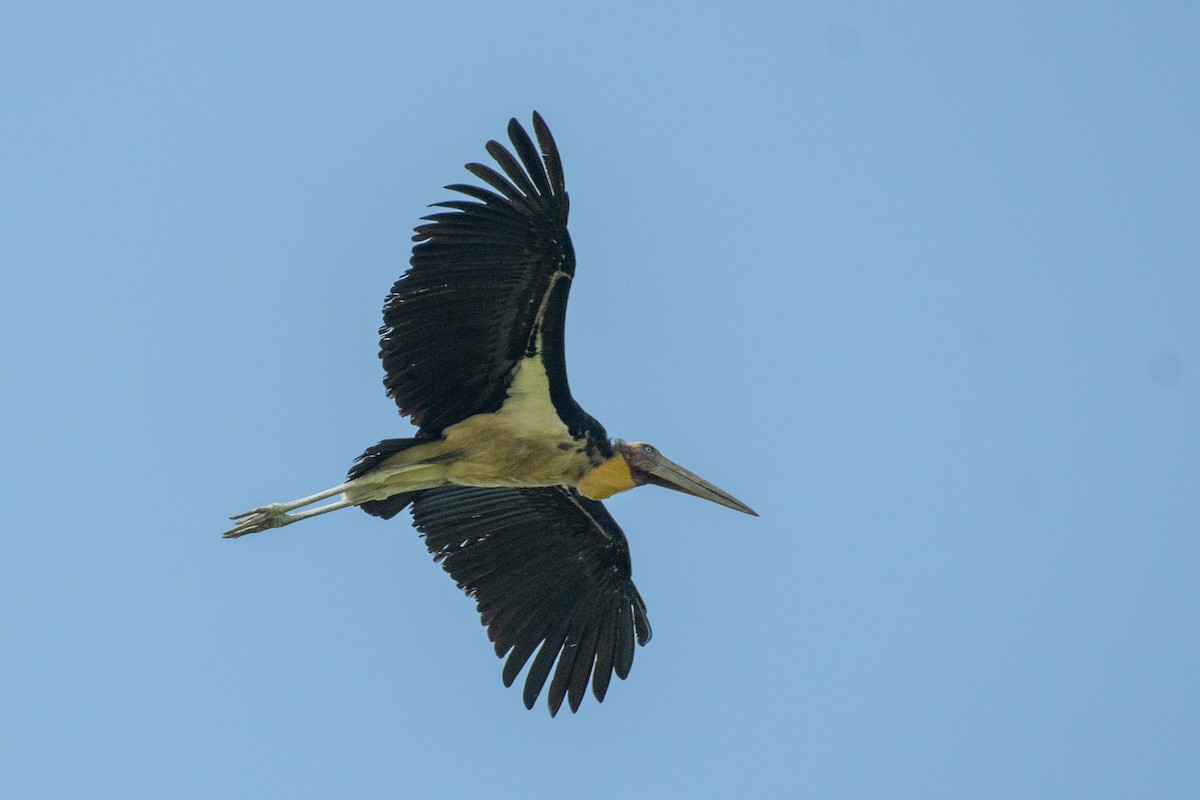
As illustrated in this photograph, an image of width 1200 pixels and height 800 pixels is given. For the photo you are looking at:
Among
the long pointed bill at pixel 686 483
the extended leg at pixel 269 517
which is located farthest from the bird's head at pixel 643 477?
the extended leg at pixel 269 517

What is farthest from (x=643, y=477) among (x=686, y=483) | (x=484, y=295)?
(x=484, y=295)

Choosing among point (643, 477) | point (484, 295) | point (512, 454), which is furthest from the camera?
point (643, 477)

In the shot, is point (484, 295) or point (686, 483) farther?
point (686, 483)

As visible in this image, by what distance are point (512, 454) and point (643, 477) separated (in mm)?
1437

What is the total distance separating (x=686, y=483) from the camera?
52.9 feet

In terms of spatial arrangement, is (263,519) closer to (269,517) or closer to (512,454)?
(269,517)

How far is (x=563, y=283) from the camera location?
14.1 meters

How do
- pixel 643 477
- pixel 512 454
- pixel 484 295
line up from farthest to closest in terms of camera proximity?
1. pixel 643 477
2. pixel 512 454
3. pixel 484 295

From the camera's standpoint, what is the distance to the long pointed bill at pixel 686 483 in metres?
16.0

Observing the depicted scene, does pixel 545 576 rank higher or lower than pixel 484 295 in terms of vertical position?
lower

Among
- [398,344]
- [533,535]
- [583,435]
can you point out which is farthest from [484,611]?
[398,344]

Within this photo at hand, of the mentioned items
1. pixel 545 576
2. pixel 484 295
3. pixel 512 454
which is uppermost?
pixel 484 295

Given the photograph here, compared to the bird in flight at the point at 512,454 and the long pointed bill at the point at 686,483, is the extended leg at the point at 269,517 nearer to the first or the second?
the bird in flight at the point at 512,454

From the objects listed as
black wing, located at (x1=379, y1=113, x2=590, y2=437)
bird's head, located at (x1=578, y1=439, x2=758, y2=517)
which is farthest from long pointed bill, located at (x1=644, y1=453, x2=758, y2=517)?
black wing, located at (x1=379, y1=113, x2=590, y2=437)
